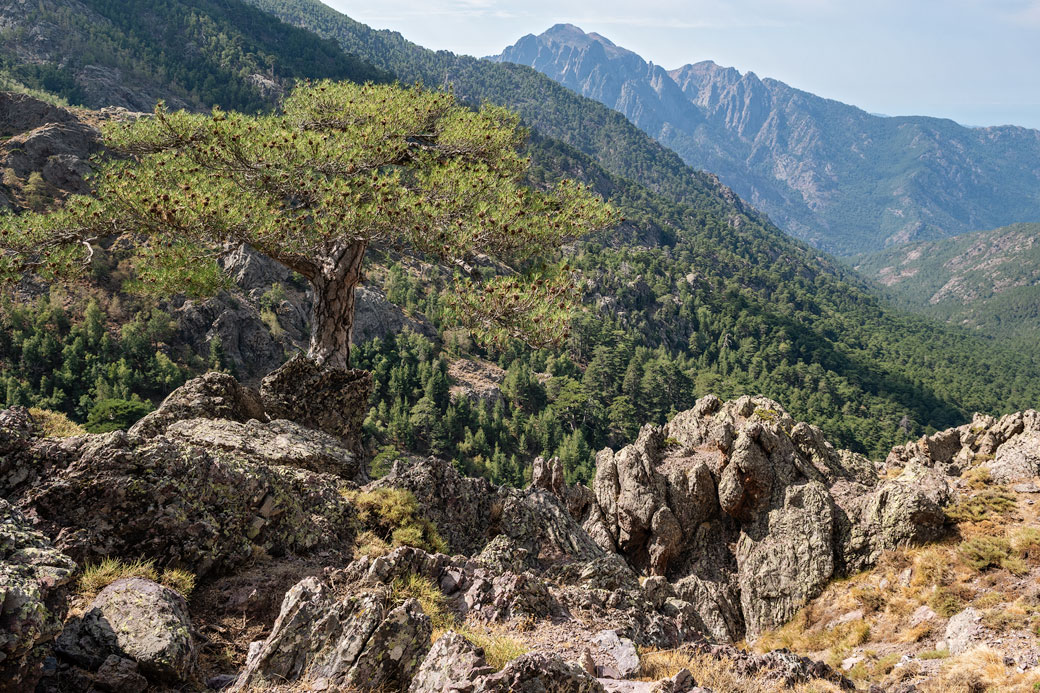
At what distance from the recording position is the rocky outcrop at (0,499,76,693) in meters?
4.33

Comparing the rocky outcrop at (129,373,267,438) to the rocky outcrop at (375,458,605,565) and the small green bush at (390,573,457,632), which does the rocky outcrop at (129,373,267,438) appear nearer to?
the rocky outcrop at (375,458,605,565)

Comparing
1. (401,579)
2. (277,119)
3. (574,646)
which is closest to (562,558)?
(574,646)

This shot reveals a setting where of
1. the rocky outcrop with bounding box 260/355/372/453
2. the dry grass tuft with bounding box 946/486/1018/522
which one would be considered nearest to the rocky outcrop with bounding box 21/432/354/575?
the rocky outcrop with bounding box 260/355/372/453

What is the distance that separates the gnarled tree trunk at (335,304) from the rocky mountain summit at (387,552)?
2.15 feet

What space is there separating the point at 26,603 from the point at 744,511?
1835cm

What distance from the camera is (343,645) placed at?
19.5 ft

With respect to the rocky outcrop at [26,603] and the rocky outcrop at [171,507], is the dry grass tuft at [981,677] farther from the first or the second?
the rocky outcrop at [26,603]

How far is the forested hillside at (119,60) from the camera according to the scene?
465 feet

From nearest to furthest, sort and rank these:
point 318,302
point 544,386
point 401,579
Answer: point 401,579 < point 318,302 < point 544,386

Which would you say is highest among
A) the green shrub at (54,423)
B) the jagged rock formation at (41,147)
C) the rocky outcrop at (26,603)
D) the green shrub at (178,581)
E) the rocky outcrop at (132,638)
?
the rocky outcrop at (26,603)

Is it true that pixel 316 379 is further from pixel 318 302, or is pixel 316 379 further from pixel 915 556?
pixel 915 556

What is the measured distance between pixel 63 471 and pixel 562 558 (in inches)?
389

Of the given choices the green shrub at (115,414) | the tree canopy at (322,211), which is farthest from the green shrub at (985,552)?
the green shrub at (115,414)

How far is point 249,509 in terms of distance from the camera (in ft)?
29.9
